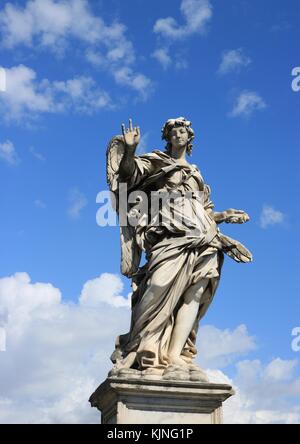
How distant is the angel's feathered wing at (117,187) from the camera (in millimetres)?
11969

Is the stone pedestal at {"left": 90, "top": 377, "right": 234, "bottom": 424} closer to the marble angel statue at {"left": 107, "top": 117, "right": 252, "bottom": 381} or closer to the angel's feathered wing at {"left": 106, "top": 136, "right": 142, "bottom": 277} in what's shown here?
the marble angel statue at {"left": 107, "top": 117, "right": 252, "bottom": 381}

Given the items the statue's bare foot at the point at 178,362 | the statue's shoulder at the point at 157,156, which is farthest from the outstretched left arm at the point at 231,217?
the statue's bare foot at the point at 178,362

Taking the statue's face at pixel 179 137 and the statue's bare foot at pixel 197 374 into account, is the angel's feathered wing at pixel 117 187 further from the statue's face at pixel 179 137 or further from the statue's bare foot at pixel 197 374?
the statue's bare foot at pixel 197 374

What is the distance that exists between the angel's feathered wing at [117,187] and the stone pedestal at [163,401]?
2359mm

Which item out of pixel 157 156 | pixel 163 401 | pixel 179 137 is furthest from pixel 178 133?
pixel 163 401

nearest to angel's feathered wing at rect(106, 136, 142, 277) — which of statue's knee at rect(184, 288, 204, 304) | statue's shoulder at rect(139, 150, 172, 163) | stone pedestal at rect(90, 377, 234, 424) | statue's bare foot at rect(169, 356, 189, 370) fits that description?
statue's shoulder at rect(139, 150, 172, 163)

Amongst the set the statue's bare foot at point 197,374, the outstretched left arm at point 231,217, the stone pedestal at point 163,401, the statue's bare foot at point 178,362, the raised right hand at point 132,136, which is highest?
the raised right hand at point 132,136

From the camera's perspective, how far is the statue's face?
1273cm

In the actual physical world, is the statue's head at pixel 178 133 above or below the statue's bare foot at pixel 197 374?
above

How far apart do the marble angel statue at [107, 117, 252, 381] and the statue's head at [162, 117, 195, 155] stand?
2 centimetres

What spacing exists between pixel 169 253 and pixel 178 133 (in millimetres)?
2573

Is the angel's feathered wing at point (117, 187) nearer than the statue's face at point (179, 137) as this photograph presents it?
Yes

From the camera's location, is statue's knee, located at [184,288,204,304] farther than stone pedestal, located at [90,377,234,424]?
Yes

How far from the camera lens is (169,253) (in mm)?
11367
